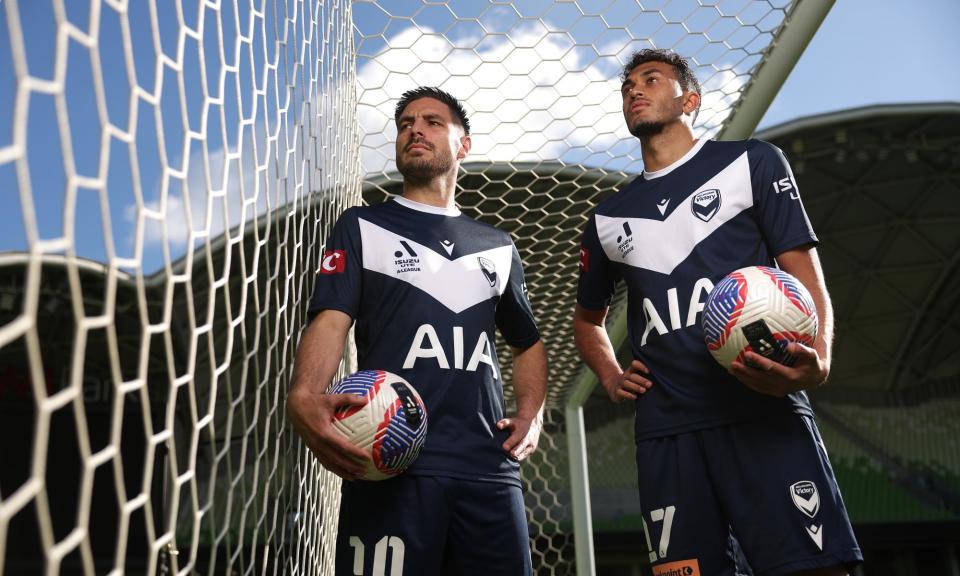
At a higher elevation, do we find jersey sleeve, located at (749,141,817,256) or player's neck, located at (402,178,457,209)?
jersey sleeve, located at (749,141,817,256)

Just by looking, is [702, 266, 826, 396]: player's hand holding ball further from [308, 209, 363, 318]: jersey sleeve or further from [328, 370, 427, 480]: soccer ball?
[308, 209, 363, 318]: jersey sleeve

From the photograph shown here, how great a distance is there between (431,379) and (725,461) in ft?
2.39

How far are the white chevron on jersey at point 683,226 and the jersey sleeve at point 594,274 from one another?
162mm

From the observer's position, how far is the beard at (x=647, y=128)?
217cm

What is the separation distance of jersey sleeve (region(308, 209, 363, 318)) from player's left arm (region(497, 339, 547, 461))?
50 cm

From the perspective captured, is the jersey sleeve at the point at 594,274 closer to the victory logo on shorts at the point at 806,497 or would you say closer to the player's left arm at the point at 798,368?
the player's left arm at the point at 798,368

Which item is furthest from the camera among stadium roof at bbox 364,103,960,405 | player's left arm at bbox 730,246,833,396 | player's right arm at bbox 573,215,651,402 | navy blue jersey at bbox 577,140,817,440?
stadium roof at bbox 364,103,960,405

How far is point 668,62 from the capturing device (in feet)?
7.45

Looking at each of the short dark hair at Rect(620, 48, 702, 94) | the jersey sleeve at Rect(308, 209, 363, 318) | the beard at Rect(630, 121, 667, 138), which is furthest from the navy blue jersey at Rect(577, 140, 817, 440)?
the jersey sleeve at Rect(308, 209, 363, 318)

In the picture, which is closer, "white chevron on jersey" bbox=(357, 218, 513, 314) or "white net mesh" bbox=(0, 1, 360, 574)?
"white net mesh" bbox=(0, 1, 360, 574)

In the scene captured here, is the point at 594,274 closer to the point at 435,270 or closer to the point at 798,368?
the point at 435,270

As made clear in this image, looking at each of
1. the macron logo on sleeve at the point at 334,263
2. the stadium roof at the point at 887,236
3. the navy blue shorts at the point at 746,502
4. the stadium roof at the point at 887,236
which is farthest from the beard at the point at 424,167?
the stadium roof at the point at 887,236

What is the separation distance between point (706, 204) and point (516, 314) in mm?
627

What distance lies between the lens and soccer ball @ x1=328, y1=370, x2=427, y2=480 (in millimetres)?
1676
